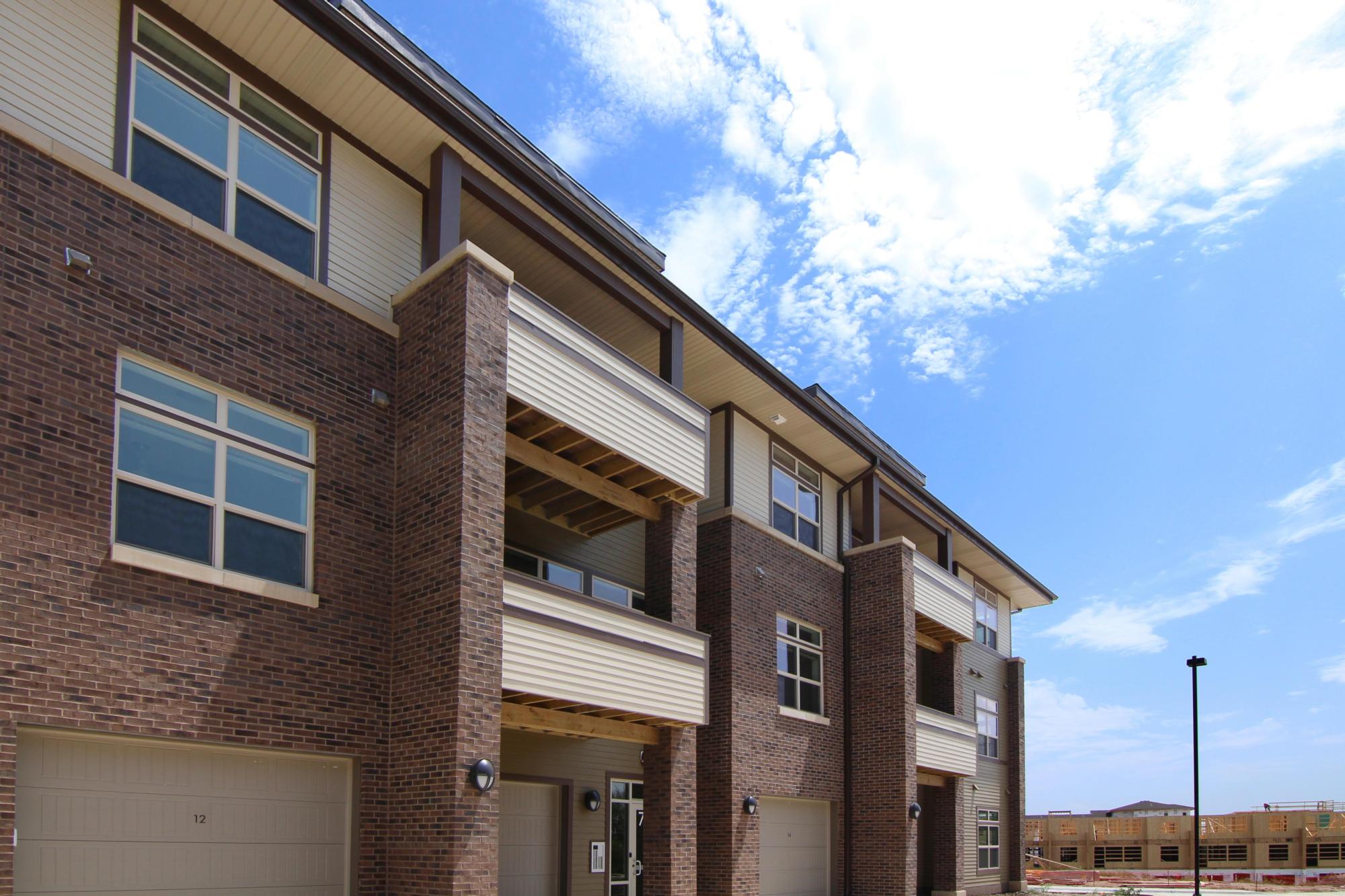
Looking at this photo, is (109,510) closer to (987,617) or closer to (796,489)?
(796,489)

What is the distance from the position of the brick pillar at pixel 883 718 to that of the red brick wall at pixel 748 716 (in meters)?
0.48

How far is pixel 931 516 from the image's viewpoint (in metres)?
27.8

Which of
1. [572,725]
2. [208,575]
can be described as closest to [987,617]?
[572,725]

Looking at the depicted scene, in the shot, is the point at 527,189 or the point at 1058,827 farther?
the point at 1058,827

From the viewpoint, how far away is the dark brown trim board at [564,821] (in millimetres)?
16797

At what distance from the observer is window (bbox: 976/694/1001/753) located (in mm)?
32094

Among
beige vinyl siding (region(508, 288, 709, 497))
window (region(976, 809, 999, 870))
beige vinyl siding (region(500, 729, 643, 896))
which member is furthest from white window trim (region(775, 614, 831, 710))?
window (region(976, 809, 999, 870))

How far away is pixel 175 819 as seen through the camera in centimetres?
1057

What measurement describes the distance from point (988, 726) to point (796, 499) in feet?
44.6

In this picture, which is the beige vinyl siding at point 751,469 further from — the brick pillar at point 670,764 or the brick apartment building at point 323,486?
the brick pillar at point 670,764

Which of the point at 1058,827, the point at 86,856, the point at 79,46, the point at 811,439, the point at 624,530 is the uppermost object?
the point at 79,46

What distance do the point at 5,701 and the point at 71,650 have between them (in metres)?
0.67

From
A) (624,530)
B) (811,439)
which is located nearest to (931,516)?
(811,439)

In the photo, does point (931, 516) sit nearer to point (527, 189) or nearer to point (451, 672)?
point (527, 189)
